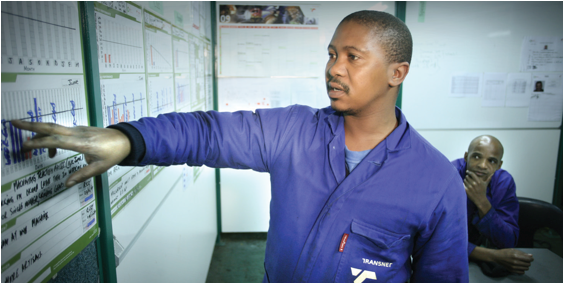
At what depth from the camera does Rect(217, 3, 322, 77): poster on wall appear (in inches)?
110

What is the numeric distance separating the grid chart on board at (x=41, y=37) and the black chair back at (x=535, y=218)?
2385 mm

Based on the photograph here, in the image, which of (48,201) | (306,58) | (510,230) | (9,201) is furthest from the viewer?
(306,58)

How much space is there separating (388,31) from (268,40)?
1.98 meters

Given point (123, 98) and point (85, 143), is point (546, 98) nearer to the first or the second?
point (123, 98)

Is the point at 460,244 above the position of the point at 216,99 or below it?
below

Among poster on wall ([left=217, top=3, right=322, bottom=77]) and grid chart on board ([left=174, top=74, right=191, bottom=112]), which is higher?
poster on wall ([left=217, top=3, right=322, bottom=77])

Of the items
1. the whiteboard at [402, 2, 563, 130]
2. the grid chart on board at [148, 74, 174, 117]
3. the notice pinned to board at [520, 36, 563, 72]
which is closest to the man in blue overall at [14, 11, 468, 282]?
A: the grid chart on board at [148, 74, 174, 117]

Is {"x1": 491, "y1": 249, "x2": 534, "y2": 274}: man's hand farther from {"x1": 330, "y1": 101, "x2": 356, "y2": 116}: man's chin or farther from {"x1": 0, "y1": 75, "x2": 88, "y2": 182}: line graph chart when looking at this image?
{"x1": 0, "y1": 75, "x2": 88, "y2": 182}: line graph chart

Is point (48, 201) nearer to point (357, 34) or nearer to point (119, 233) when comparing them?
point (119, 233)

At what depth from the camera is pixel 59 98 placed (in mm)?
670

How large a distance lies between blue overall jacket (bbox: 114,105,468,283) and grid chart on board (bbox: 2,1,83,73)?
0.32 m

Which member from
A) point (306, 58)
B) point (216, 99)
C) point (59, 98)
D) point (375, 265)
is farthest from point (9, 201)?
point (306, 58)

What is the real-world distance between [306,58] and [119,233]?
2.36m

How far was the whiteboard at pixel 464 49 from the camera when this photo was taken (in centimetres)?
283
